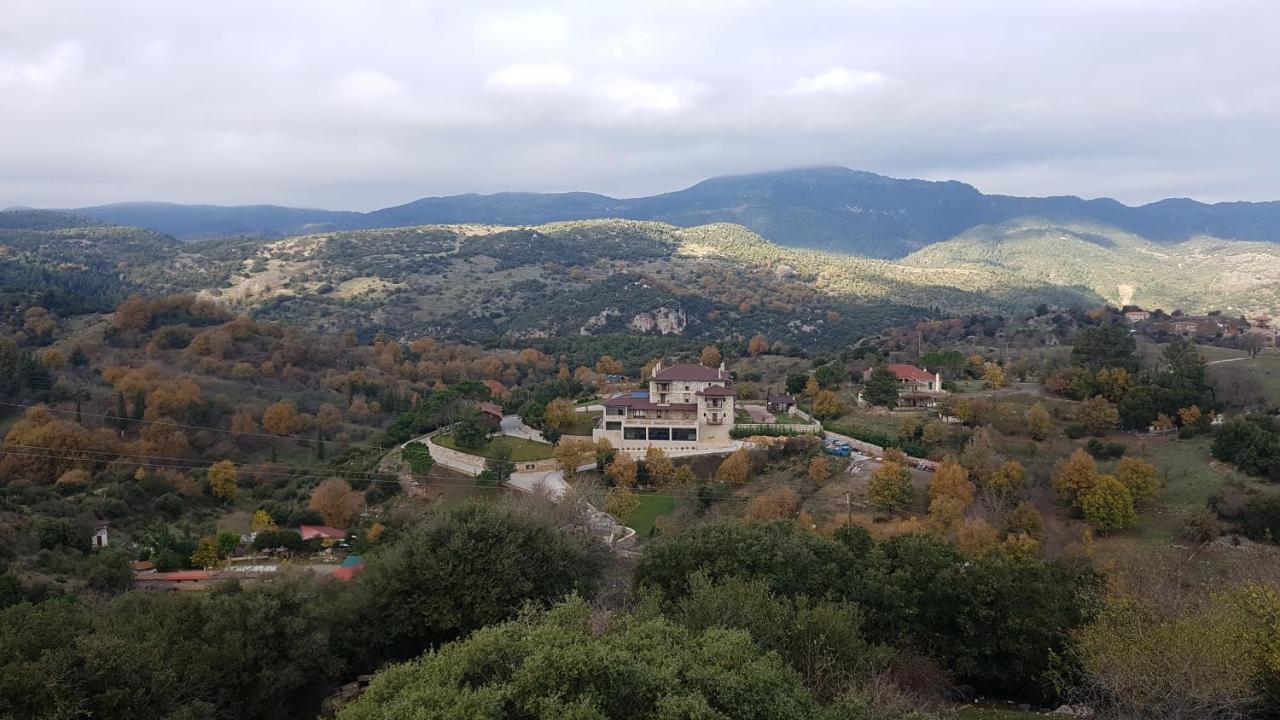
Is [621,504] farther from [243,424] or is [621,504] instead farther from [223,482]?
[243,424]

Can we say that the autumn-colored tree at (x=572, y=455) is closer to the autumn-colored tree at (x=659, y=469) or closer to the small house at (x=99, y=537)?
the autumn-colored tree at (x=659, y=469)

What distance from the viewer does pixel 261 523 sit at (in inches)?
1355

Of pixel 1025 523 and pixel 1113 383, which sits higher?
pixel 1113 383

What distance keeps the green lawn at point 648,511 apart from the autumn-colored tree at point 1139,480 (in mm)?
19724

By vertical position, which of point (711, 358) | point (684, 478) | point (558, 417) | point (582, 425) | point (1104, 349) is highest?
point (1104, 349)

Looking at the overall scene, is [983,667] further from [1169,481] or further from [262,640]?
[1169,481]

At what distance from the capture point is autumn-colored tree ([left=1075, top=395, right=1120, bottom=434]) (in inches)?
1644

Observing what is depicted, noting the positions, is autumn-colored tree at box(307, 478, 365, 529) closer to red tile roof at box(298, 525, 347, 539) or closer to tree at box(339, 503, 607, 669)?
red tile roof at box(298, 525, 347, 539)

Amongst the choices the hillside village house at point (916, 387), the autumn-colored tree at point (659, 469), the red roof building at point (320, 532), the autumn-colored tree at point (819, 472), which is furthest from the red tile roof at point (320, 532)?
the hillside village house at point (916, 387)

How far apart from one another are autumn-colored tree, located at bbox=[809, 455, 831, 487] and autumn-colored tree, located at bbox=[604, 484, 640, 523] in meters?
8.63

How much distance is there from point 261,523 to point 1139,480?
38.8 m

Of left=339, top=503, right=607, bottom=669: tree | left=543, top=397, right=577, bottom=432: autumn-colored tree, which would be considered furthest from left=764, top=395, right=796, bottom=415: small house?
left=339, top=503, right=607, bottom=669: tree

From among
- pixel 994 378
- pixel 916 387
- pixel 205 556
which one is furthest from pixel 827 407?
pixel 205 556

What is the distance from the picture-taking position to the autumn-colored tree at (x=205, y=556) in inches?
1185
